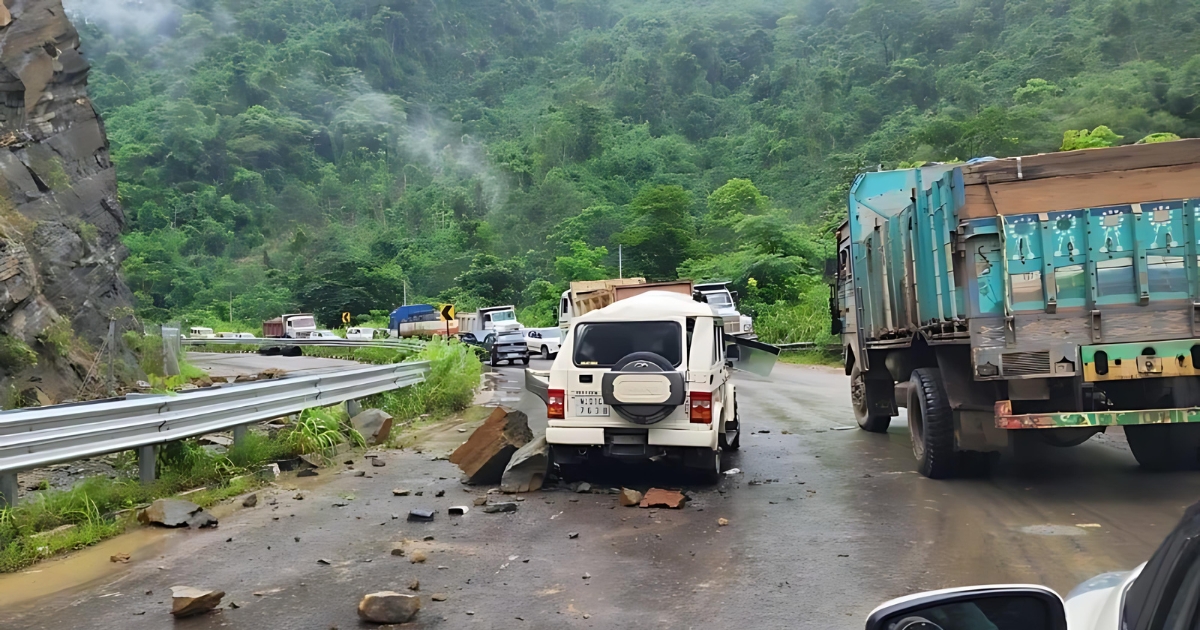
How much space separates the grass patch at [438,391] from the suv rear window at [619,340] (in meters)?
6.26

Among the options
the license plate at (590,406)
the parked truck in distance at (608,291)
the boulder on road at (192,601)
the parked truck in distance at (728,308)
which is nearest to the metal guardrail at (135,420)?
the boulder on road at (192,601)

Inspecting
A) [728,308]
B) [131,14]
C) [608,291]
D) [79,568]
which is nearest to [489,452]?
[79,568]

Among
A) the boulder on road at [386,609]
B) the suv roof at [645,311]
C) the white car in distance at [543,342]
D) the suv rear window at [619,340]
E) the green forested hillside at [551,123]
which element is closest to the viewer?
the boulder on road at [386,609]

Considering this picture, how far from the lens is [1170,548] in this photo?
158 centimetres

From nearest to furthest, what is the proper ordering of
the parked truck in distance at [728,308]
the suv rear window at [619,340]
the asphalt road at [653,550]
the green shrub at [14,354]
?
the asphalt road at [653,550], the suv rear window at [619,340], the green shrub at [14,354], the parked truck in distance at [728,308]

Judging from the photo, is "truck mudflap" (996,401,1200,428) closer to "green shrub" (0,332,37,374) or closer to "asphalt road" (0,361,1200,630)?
"asphalt road" (0,361,1200,630)

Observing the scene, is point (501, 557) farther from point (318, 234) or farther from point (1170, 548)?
point (318, 234)

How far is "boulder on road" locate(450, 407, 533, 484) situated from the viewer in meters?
9.38

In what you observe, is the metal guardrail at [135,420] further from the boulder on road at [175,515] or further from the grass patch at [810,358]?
the grass patch at [810,358]

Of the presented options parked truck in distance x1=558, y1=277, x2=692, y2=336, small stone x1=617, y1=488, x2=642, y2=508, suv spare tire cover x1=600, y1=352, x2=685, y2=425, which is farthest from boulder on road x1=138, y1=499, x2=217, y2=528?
parked truck in distance x1=558, y1=277, x2=692, y2=336

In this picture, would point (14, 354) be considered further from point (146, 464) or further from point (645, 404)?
point (645, 404)

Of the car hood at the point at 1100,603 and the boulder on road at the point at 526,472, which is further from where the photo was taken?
the boulder on road at the point at 526,472

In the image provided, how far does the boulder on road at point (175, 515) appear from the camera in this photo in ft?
24.6

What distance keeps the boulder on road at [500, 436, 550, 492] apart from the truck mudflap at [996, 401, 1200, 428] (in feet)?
14.1
